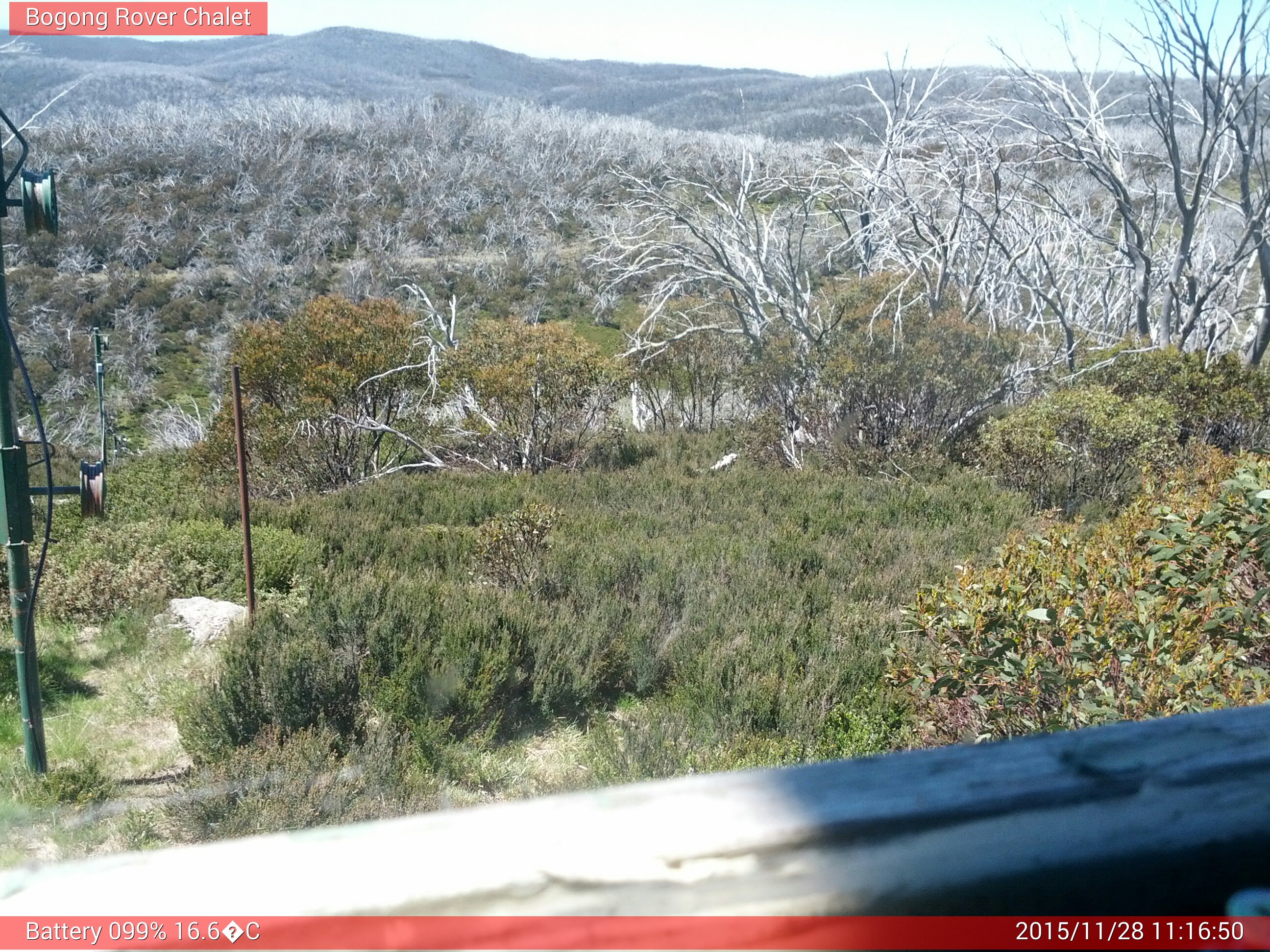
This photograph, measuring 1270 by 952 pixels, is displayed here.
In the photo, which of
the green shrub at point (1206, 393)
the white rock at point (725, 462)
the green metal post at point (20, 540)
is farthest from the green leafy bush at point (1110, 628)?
the white rock at point (725, 462)

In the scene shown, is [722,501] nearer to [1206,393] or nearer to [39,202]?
[1206,393]

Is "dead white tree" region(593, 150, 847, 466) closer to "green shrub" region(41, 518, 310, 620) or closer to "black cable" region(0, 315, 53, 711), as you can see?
"green shrub" region(41, 518, 310, 620)

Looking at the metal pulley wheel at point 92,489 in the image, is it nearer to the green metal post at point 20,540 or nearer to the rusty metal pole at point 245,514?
the green metal post at point 20,540

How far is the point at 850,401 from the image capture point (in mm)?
10898

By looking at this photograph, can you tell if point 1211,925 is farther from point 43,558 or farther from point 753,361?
point 753,361

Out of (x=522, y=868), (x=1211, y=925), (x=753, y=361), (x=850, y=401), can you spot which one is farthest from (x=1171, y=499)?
(x=753, y=361)

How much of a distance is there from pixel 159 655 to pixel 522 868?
5.83 metres

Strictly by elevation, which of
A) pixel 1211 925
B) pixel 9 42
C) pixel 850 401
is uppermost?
pixel 9 42

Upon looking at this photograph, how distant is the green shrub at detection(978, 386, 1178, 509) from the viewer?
8.76m

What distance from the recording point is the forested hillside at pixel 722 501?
148 inches

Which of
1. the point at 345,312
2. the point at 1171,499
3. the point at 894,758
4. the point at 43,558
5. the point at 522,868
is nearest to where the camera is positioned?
the point at 522,868

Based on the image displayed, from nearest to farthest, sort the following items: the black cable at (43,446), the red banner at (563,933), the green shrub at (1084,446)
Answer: the red banner at (563,933) < the black cable at (43,446) < the green shrub at (1084,446)

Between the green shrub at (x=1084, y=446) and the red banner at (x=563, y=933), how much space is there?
8.68 meters

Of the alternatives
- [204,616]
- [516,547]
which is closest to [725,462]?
[516,547]
